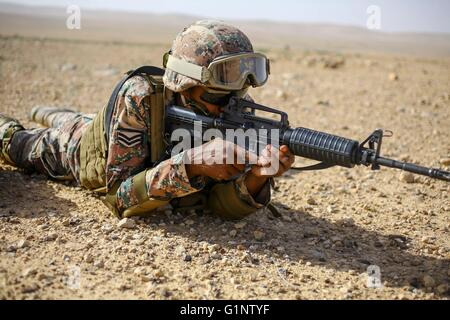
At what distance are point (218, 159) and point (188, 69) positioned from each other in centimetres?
75

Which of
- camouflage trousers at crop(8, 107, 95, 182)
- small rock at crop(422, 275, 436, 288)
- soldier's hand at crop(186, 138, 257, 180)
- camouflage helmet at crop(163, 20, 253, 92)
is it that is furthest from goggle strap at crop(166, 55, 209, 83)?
small rock at crop(422, 275, 436, 288)

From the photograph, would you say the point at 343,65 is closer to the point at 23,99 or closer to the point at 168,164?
the point at 23,99

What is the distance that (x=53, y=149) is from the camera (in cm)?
456

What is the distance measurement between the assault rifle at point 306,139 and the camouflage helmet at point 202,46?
0.23 meters

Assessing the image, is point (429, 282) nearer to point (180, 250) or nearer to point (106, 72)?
point (180, 250)

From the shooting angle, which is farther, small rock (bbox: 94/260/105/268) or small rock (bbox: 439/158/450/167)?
small rock (bbox: 439/158/450/167)

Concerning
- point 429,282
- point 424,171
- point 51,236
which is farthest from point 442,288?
point 51,236

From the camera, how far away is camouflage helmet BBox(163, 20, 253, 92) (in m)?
3.51

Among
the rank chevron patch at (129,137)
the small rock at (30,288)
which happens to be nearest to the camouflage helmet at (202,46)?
the rank chevron patch at (129,137)

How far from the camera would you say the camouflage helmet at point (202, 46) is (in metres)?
3.51

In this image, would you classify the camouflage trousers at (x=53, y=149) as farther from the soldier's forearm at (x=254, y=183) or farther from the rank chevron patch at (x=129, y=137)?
the soldier's forearm at (x=254, y=183)

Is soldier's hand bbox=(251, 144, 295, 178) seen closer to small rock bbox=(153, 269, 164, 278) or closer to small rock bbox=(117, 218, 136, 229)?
small rock bbox=(153, 269, 164, 278)

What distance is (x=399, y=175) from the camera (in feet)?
17.8

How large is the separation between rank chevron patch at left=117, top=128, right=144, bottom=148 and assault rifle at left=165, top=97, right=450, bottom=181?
0.26 meters
